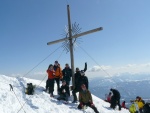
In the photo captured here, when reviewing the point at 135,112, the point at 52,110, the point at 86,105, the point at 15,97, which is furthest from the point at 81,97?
the point at 135,112

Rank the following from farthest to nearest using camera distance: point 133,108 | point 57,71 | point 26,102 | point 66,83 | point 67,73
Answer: point 133,108 < point 67,73 < point 66,83 < point 57,71 < point 26,102

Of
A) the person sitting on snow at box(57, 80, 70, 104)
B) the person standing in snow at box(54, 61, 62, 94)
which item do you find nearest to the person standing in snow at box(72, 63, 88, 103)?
the person sitting on snow at box(57, 80, 70, 104)

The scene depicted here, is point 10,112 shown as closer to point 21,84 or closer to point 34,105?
point 34,105

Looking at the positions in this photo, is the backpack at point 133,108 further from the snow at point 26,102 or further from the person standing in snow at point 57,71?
the person standing in snow at point 57,71

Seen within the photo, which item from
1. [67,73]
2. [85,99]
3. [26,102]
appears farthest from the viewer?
[67,73]

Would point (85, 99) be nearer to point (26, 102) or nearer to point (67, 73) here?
point (67, 73)

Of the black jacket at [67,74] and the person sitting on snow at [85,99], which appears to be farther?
the black jacket at [67,74]

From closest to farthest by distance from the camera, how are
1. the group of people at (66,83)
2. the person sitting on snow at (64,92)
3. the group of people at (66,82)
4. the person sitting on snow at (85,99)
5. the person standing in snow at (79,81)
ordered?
1. the person sitting on snow at (85,99)
2. the group of people at (66,83)
3. the group of people at (66,82)
4. the person sitting on snow at (64,92)
5. the person standing in snow at (79,81)

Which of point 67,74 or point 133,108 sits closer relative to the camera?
point 67,74

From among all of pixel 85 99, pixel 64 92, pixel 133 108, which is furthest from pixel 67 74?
pixel 133 108

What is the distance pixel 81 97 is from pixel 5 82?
586cm

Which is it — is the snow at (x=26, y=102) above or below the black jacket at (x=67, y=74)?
below

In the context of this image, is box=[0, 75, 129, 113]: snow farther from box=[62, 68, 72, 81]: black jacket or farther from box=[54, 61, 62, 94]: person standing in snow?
box=[62, 68, 72, 81]: black jacket

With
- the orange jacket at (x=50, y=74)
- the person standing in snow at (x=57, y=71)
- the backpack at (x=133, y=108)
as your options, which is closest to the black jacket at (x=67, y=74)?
the person standing in snow at (x=57, y=71)
